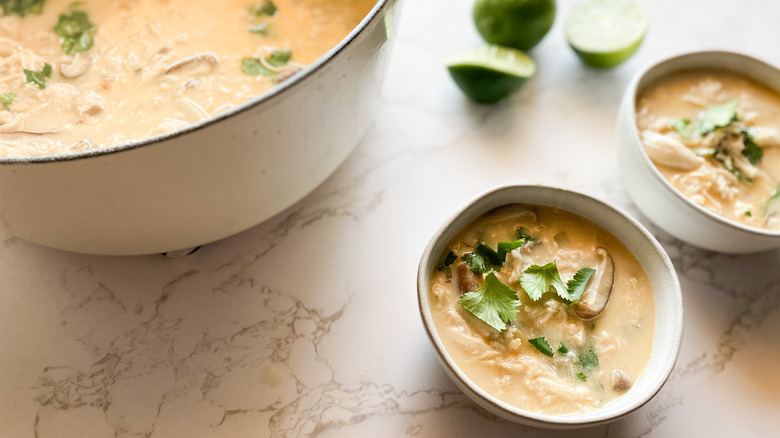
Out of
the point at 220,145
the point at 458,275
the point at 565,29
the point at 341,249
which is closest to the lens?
the point at 220,145

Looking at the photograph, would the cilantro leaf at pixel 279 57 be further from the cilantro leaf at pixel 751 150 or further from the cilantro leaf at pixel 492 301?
the cilantro leaf at pixel 751 150

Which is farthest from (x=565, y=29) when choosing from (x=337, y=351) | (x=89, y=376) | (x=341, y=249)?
(x=89, y=376)

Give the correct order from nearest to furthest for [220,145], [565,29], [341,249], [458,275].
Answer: [220,145] < [458,275] < [341,249] < [565,29]

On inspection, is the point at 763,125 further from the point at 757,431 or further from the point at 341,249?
the point at 341,249

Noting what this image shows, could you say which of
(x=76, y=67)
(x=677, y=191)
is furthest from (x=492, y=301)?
(x=76, y=67)

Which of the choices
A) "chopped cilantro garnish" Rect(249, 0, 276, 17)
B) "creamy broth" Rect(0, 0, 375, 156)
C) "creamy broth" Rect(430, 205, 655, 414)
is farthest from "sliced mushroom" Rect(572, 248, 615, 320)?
"chopped cilantro garnish" Rect(249, 0, 276, 17)

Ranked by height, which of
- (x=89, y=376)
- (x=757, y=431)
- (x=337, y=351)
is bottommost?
(x=757, y=431)

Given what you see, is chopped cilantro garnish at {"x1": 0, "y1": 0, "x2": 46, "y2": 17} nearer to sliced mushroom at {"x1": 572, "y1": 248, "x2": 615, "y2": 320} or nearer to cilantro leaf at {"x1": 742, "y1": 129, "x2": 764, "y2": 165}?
sliced mushroom at {"x1": 572, "y1": 248, "x2": 615, "y2": 320}
